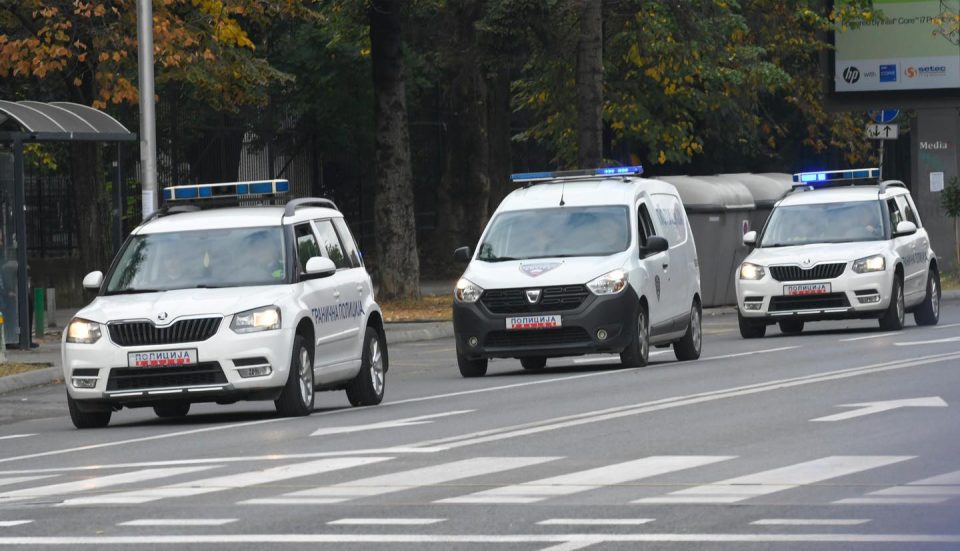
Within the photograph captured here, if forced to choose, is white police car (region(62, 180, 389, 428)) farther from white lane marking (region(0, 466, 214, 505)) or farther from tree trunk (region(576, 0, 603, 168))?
tree trunk (region(576, 0, 603, 168))

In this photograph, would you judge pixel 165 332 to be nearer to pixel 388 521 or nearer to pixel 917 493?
pixel 388 521

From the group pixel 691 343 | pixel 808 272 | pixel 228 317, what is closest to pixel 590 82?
pixel 808 272

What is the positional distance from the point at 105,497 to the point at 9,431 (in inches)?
241

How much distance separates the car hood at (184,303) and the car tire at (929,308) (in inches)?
550

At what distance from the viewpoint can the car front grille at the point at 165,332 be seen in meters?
15.8

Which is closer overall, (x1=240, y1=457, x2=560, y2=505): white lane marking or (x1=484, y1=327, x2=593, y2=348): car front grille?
(x1=240, y1=457, x2=560, y2=505): white lane marking

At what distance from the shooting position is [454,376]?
71.2 feet

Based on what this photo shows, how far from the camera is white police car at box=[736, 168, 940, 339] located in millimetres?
25859

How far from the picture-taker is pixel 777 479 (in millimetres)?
10969

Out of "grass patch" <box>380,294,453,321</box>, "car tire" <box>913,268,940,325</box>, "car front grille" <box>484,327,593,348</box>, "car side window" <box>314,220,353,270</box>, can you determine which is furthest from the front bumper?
"grass patch" <box>380,294,453,321</box>

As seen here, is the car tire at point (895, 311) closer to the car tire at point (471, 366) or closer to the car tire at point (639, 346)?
the car tire at point (639, 346)

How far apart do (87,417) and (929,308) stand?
48.9 feet

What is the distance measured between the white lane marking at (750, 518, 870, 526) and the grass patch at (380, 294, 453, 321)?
22.7m

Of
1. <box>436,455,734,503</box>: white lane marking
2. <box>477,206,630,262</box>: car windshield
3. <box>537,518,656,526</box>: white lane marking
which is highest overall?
<box>477,206,630,262</box>: car windshield
